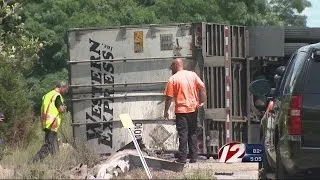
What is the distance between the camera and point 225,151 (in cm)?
1065

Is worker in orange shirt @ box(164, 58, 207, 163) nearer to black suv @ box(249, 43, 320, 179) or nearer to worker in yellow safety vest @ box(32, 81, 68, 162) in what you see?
worker in yellow safety vest @ box(32, 81, 68, 162)

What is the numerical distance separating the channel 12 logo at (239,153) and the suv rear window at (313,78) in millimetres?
3458

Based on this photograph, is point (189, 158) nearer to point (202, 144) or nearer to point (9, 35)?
point (202, 144)

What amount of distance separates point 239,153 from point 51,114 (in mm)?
3693

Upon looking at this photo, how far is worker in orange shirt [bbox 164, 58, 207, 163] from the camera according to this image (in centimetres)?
1081

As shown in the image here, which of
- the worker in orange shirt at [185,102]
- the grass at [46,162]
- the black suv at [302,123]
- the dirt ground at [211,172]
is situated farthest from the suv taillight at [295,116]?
the worker in orange shirt at [185,102]

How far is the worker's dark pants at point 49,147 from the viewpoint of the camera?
37.0 feet

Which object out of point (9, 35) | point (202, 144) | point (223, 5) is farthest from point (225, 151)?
point (223, 5)

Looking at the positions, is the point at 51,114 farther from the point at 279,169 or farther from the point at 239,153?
the point at 279,169

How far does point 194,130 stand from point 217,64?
1989mm

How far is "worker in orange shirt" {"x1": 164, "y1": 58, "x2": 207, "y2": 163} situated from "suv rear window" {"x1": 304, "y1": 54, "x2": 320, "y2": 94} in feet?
12.4

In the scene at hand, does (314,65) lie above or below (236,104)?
above

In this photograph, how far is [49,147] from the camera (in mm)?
11797

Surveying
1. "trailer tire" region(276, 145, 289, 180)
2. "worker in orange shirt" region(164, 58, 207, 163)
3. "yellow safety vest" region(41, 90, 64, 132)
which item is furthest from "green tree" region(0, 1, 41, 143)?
"trailer tire" region(276, 145, 289, 180)
